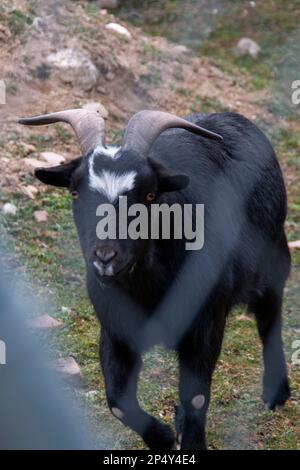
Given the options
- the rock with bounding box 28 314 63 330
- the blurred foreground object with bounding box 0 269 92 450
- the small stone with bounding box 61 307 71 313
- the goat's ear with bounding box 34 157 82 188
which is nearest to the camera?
the blurred foreground object with bounding box 0 269 92 450

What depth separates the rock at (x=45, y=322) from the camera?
498 cm

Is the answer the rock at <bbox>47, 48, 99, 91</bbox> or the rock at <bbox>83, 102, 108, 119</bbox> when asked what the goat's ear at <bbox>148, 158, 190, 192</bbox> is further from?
the rock at <bbox>47, 48, 99, 91</bbox>

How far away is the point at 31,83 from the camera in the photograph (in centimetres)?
704

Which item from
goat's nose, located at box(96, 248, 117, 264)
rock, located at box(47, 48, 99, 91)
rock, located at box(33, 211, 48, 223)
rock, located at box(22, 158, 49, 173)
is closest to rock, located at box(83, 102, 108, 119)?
rock, located at box(47, 48, 99, 91)

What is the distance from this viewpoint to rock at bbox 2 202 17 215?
19.6 feet

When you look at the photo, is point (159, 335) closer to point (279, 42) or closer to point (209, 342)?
point (209, 342)

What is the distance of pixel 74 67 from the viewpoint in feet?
24.1

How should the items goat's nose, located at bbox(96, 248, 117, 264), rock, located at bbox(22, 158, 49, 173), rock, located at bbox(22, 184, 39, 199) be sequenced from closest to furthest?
goat's nose, located at bbox(96, 248, 117, 264)
rock, located at bbox(22, 184, 39, 199)
rock, located at bbox(22, 158, 49, 173)

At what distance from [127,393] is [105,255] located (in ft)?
2.81

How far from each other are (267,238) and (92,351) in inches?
42.5

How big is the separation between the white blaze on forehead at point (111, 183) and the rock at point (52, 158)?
3.01 meters

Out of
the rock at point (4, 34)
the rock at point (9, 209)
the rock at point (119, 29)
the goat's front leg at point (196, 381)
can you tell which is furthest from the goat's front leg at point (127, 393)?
the rock at point (119, 29)

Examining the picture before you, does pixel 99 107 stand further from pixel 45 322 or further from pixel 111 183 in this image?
pixel 111 183

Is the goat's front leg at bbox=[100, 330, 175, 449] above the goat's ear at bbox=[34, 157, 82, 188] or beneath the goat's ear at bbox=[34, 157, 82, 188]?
beneath
